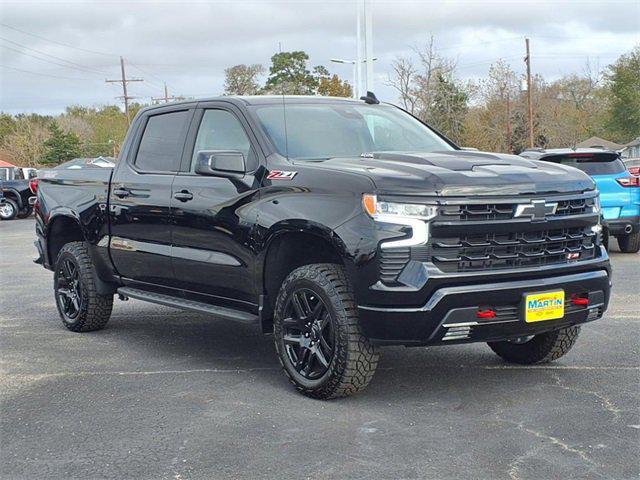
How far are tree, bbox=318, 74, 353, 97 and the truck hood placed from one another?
5871 cm

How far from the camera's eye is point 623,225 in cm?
1269

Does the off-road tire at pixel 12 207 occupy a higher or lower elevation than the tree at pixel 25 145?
lower

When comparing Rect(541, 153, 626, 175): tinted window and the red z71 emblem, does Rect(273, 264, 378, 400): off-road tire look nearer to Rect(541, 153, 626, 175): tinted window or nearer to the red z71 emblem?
the red z71 emblem

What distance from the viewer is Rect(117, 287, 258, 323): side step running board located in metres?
5.88

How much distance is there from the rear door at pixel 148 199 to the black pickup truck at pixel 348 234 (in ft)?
0.06

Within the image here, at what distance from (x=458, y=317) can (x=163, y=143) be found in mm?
3171

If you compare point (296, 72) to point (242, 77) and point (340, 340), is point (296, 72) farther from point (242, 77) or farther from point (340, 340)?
point (340, 340)

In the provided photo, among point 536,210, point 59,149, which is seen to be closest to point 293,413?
point 536,210

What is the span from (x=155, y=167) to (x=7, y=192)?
23676mm

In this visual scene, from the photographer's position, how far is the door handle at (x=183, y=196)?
6.21 m

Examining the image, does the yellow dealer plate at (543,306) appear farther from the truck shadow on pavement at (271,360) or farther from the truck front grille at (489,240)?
the truck shadow on pavement at (271,360)

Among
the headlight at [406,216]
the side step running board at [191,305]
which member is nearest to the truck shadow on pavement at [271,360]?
the side step running board at [191,305]

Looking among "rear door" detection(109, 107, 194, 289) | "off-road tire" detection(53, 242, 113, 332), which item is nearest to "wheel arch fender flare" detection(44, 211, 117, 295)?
"off-road tire" detection(53, 242, 113, 332)

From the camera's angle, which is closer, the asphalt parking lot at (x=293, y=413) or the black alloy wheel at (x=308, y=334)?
the asphalt parking lot at (x=293, y=413)
